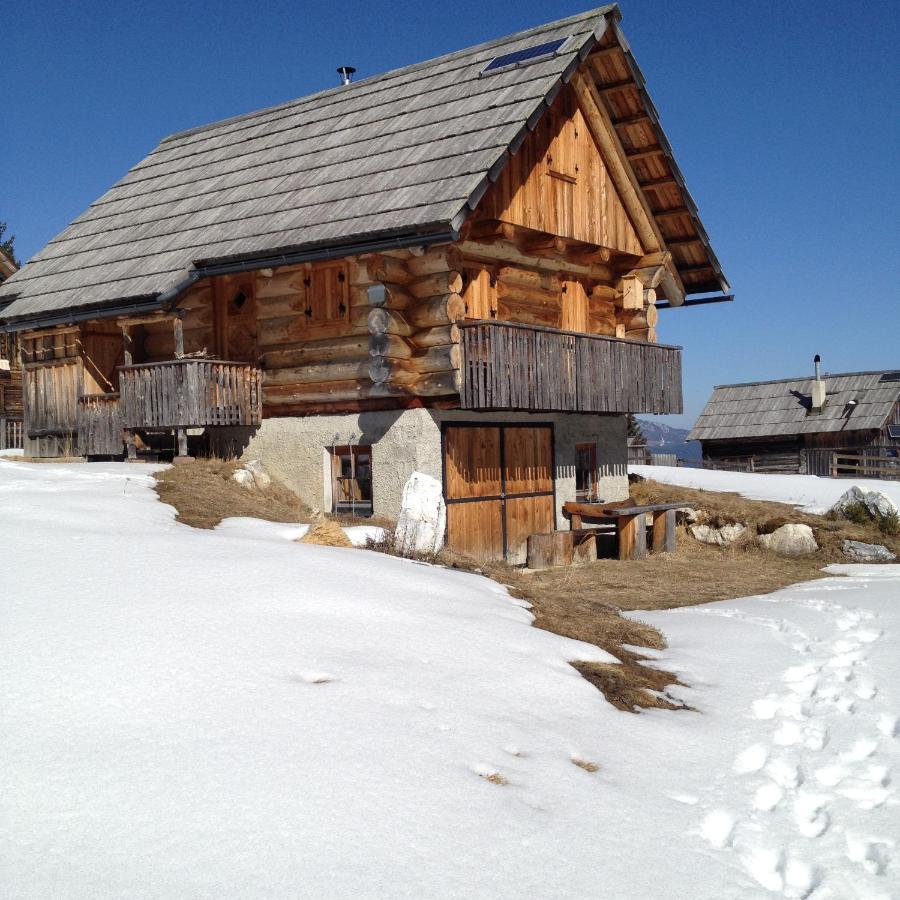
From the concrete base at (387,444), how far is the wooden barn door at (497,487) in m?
0.25

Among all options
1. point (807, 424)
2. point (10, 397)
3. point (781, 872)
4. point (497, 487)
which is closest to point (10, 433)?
point (10, 397)

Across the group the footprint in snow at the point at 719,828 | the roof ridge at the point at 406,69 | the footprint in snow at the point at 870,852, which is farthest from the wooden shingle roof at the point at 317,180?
the footprint in snow at the point at 870,852

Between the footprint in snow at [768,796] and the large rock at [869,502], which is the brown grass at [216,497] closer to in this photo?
the footprint in snow at [768,796]

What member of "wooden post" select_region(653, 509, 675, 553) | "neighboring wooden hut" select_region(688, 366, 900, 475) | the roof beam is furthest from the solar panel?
"neighboring wooden hut" select_region(688, 366, 900, 475)

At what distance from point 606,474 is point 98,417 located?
10168 millimetres

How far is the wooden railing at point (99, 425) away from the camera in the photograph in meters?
18.2

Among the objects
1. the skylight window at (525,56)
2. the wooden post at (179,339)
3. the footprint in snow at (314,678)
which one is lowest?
the footprint in snow at (314,678)

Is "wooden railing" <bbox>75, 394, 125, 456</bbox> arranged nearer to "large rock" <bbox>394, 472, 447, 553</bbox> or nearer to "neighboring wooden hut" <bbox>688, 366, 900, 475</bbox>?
"large rock" <bbox>394, 472, 447, 553</bbox>

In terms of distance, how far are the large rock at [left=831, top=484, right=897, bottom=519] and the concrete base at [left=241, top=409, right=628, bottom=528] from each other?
15.3 ft

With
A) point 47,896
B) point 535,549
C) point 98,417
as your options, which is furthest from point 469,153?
point 47,896

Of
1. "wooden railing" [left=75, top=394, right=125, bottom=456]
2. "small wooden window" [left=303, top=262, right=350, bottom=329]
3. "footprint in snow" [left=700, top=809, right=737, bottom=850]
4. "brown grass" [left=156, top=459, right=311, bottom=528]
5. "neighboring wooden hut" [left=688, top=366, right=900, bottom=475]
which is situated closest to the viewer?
"footprint in snow" [left=700, top=809, right=737, bottom=850]

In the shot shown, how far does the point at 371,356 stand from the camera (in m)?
15.4

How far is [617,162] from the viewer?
19125 mm

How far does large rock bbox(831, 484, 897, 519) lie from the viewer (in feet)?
60.6
